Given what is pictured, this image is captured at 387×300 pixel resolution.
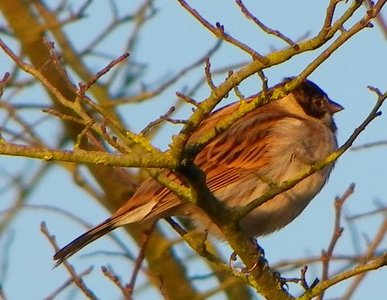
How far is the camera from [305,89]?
23.7 ft

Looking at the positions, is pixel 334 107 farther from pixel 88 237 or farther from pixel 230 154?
pixel 88 237

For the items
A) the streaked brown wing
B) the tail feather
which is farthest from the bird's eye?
the tail feather

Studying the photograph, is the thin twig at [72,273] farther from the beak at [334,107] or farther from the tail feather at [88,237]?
the beak at [334,107]

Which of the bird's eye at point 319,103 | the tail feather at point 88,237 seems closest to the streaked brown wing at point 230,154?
the tail feather at point 88,237

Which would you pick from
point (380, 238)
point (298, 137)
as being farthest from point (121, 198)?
point (380, 238)

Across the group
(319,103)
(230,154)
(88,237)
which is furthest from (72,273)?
(319,103)

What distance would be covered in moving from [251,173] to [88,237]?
2.99 feet

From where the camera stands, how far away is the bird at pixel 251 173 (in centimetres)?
579

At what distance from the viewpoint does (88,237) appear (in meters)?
5.68

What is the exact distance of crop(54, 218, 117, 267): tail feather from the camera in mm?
5531

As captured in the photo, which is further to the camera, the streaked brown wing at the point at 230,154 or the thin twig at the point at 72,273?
the streaked brown wing at the point at 230,154

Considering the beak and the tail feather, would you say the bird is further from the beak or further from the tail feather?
the beak

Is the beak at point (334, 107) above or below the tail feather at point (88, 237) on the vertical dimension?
above

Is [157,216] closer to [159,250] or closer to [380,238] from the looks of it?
[159,250]
